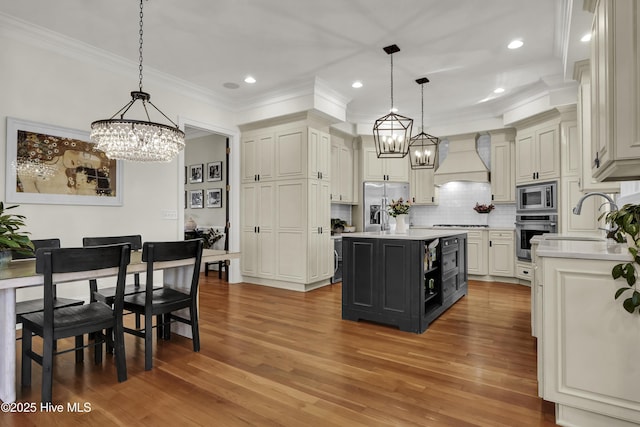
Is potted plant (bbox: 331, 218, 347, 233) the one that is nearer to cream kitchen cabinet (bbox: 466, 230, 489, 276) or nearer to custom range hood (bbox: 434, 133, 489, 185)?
custom range hood (bbox: 434, 133, 489, 185)

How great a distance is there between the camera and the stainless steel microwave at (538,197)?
16.5 feet

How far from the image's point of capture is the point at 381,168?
676 centimetres

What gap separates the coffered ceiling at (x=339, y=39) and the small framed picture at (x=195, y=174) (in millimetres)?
2624

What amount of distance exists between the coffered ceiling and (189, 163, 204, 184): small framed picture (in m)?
2.62

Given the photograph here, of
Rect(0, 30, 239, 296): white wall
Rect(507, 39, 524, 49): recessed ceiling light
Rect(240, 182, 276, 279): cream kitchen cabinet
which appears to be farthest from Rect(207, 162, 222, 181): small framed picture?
Answer: Rect(507, 39, 524, 49): recessed ceiling light

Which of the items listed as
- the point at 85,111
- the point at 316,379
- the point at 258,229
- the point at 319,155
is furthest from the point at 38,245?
the point at 319,155

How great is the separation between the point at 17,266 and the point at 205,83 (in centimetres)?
343

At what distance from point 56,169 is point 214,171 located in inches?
145

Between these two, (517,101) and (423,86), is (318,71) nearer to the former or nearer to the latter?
(423,86)

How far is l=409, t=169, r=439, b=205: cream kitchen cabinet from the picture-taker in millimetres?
6773

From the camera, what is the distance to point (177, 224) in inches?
191

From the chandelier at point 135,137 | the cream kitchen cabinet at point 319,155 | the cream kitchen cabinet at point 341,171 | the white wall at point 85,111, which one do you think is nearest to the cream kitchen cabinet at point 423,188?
the cream kitchen cabinet at point 341,171

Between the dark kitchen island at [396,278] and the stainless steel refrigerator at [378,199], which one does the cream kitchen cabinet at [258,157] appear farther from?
the dark kitchen island at [396,278]

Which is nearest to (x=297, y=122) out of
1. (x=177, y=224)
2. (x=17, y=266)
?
(x=177, y=224)
